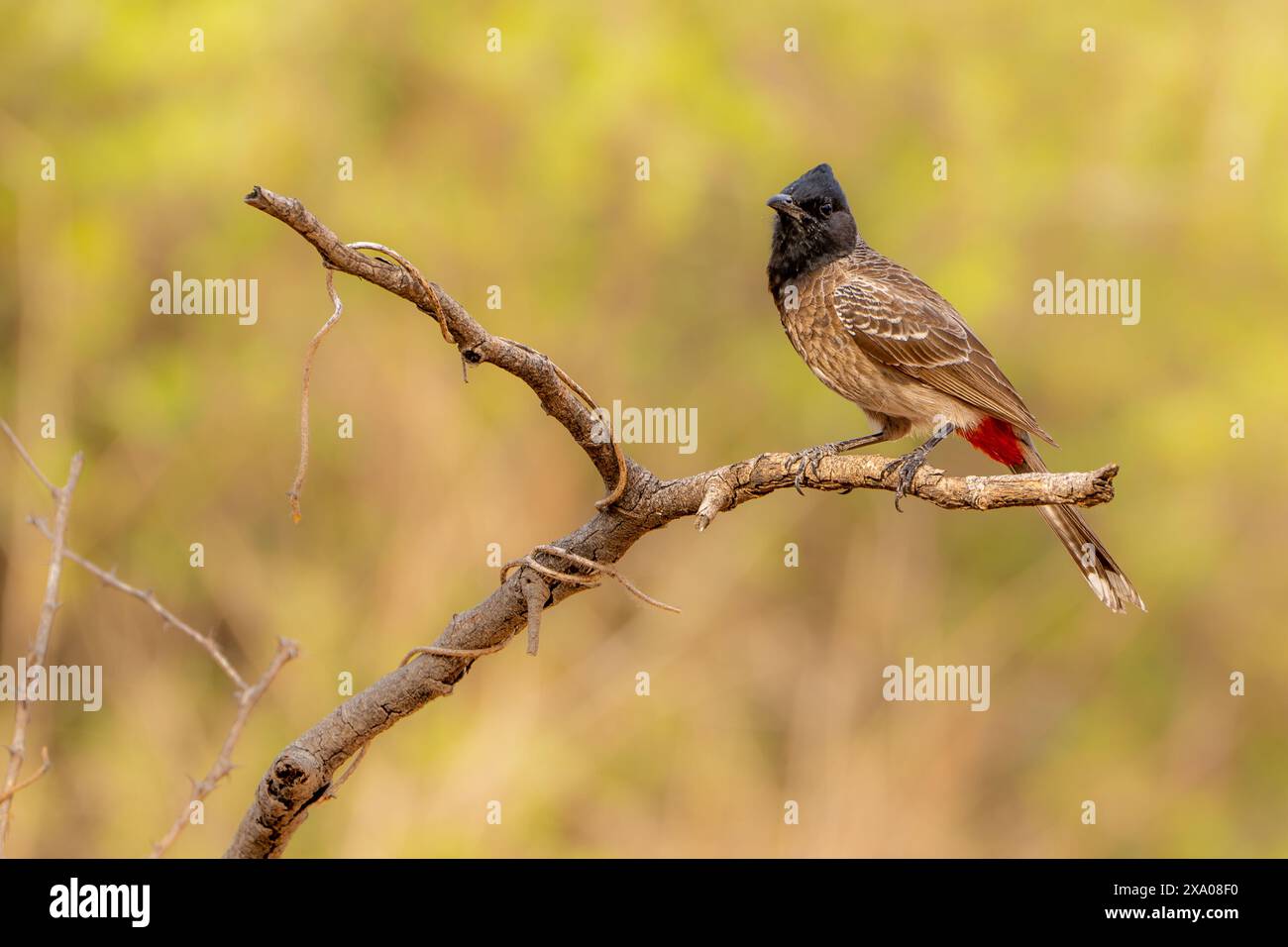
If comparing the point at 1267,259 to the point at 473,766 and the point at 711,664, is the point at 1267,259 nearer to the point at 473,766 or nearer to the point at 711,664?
the point at 711,664

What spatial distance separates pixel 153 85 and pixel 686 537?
4.13 meters

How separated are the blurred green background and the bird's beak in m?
3.03

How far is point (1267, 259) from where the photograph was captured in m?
8.52

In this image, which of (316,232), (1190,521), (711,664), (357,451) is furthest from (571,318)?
(316,232)

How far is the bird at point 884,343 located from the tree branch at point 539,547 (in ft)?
4.63

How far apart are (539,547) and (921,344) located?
7.35 ft

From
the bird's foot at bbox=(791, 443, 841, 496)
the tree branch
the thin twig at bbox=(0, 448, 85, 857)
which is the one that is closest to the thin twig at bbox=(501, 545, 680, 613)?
the tree branch

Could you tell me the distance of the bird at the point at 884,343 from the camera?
176 inches

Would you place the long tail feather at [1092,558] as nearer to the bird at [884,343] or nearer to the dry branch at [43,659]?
the bird at [884,343]

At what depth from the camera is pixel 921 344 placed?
15.1 ft
